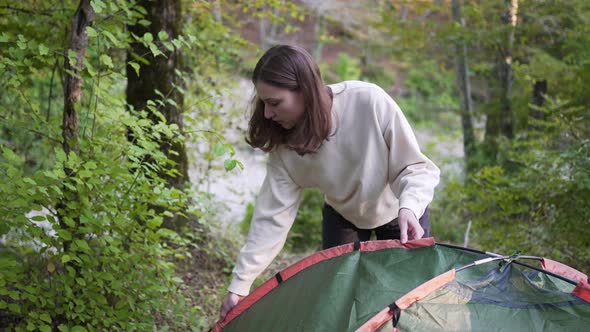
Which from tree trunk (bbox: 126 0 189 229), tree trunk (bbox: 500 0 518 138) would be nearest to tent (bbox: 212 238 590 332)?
tree trunk (bbox: 126 0 189 229)

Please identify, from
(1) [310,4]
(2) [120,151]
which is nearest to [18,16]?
(2) [120,151]

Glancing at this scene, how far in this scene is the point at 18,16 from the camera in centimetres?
310

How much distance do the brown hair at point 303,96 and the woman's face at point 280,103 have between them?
14 millimetres

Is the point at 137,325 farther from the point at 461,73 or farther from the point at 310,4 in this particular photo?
the point at 310,4

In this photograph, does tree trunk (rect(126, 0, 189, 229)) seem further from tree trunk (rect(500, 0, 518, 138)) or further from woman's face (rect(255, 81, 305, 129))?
tree trunk (rect(500, 0, 518, 138))

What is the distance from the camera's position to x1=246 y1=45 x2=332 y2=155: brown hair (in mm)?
2047

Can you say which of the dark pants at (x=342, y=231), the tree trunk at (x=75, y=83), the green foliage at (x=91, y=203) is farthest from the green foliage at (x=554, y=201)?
the tree trunk at (x=75, y=83)

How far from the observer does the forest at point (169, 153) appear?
2461 mm

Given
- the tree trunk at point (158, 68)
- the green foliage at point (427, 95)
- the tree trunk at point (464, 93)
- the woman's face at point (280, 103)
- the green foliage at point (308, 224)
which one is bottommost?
the green foliage at point (427, 95)

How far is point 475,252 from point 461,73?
22.2ft

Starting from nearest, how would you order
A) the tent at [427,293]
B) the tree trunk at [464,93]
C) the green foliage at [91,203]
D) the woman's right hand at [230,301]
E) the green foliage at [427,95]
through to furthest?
the tent at [427,293], the woman's right hand at [230,301], the green foliage at [91,203], the tree trunk at [464,93], the green foliage at [427,95]

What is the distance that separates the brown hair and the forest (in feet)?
0.50

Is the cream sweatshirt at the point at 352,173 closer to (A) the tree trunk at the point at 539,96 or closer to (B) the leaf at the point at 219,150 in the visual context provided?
(B) the leaf at the point at 219,150

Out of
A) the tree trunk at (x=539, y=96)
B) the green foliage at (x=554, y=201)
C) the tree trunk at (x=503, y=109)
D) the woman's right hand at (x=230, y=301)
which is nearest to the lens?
the woman's right hand at (x=230, y=301)
